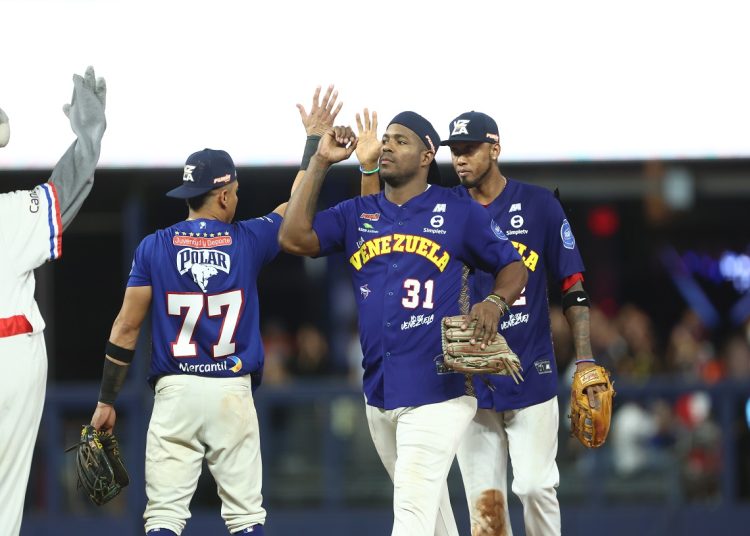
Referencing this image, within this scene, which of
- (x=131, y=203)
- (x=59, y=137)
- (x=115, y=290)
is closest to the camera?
(x=59, y=137)

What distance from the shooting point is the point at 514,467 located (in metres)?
6.16

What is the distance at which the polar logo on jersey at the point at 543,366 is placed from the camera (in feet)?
20.4

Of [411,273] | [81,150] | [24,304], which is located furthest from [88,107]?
[411,273]

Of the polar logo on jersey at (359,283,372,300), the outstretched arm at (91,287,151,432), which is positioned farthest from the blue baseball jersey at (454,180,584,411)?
the outstretched arm at (91,287,151,432)

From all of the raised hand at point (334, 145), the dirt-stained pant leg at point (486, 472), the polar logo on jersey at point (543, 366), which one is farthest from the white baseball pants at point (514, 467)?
the raised hand at point (334, 145)

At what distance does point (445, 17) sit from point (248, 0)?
5.29ft

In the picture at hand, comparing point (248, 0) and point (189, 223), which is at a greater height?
point (248, 0)

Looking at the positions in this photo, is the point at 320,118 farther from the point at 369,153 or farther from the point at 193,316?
the point at 193,316

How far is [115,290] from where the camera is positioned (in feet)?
47.2

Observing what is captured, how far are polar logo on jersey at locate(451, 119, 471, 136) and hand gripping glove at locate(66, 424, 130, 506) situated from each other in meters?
2.25

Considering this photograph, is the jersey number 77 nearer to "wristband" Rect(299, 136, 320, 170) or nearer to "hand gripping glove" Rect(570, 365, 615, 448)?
"wristband" Rect(299, 136, 320, 170)

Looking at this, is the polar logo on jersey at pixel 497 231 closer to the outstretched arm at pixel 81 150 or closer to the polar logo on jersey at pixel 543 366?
the polar logo on jersey at pixel 543 366

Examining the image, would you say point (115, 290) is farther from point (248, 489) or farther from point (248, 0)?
point (248, 489)

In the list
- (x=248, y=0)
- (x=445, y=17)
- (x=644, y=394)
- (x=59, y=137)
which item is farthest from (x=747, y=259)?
(x=59, y=137)
